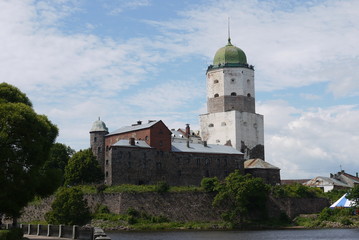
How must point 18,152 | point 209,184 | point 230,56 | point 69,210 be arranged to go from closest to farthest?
point 18,152 → point 69,210 → point 209,184 → point 230,56

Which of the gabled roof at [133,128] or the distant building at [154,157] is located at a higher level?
the gabled roof at [133,128]

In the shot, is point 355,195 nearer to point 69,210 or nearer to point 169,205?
point 169,205

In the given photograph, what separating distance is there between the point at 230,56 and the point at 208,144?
670 inches

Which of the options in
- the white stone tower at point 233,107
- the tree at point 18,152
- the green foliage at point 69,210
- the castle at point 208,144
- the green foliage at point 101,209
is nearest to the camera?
the tree at point 18,152

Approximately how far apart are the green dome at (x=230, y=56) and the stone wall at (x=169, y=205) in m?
28.1

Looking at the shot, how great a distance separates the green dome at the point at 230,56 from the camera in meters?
91.3

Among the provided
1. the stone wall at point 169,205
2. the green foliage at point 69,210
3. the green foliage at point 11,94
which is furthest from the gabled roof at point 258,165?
the green foliage at point 11,94

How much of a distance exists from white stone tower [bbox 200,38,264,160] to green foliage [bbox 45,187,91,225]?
45.8 meters

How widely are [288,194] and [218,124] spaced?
71.1ft

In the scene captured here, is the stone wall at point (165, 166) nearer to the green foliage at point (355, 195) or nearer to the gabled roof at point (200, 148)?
the gabled roof at point (200, 148)

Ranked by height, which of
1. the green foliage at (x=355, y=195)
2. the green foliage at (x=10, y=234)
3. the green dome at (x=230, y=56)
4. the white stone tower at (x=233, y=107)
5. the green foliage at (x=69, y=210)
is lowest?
the green foliage at (x=10, y=234)

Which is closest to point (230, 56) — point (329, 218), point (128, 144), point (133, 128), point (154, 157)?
point (133, 128)

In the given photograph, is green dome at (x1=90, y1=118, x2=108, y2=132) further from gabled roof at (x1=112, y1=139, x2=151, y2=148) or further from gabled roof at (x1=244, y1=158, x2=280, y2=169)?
gabled roof at (x1=244, y1=158, x2=280, y2=169)

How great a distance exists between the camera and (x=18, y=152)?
29.7 meters
